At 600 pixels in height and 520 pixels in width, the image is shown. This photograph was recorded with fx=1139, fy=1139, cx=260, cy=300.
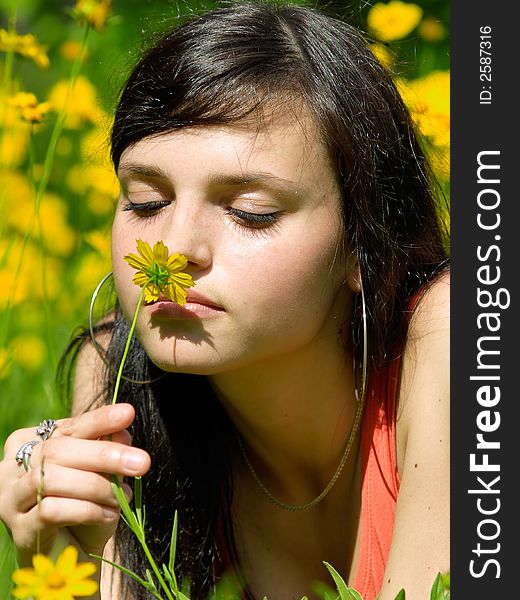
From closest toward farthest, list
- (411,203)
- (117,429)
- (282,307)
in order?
(117,429)
(282,307)
(411,203)

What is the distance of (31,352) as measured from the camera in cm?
260

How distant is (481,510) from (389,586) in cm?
15

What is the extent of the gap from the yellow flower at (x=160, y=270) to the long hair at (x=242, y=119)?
26 cm

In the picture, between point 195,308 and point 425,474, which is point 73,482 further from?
point 425,474

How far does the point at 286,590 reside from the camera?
1738 mm

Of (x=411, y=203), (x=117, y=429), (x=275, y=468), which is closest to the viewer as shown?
(x=117, y=429)

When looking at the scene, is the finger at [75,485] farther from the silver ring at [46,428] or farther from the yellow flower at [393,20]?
the yellow flower at [393,20]

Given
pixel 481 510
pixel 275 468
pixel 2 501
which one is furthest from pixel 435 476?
pixel 2 501

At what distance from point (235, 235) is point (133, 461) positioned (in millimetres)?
292

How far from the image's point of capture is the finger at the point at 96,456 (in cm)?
118

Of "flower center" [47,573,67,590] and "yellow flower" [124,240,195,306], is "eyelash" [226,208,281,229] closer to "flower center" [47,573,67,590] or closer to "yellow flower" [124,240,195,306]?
"yellow flower" [124,240,195,306]

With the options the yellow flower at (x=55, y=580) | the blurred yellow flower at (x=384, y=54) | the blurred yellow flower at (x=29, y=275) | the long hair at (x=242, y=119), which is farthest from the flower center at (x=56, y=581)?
the blurred yellow flower at (x=29, y=275)

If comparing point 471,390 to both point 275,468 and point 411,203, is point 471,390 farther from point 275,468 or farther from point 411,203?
point 275,468

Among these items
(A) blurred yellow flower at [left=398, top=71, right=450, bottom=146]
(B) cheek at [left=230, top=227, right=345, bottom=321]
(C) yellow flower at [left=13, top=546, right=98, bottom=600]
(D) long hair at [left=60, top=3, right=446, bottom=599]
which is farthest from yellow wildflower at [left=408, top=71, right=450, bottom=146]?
(C) yellow flower at [left=13, top=546, right=98, bottom=600]
